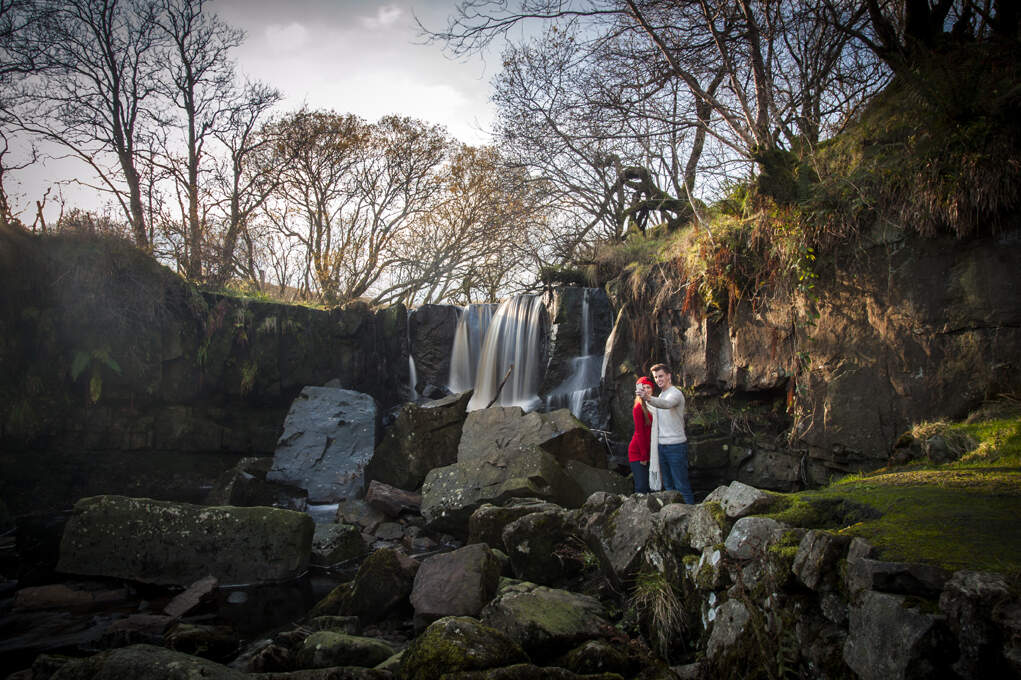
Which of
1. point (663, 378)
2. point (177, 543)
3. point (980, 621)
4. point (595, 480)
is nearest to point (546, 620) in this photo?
point (980, 621)

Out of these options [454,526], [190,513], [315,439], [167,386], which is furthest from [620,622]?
[167,386]

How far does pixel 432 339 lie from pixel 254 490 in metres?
7.09

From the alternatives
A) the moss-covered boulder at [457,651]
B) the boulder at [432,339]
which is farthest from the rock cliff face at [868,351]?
the boulder at [432,339]

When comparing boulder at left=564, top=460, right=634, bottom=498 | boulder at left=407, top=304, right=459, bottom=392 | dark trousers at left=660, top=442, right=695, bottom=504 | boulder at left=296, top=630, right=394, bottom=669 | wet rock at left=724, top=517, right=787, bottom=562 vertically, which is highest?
boulder at left=407, top=304, right=459, bottom=392

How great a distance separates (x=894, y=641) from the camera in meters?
1.92

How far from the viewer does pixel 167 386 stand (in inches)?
430

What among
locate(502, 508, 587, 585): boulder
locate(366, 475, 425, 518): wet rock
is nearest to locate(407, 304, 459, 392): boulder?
locate(366, 475, 425, 518): wet rock

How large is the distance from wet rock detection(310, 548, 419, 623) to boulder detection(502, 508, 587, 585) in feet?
3.42

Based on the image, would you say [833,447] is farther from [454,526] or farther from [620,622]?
[454,526]

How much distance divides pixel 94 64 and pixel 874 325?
18738 mm

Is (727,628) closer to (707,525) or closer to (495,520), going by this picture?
(707,525)

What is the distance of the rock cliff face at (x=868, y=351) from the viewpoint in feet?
16.7

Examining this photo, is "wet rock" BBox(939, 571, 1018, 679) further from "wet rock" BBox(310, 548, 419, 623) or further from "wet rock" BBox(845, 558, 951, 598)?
"wet rock" BBox(310, 548, 419, 623)

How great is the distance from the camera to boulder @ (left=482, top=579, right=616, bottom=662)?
11.6 feet
